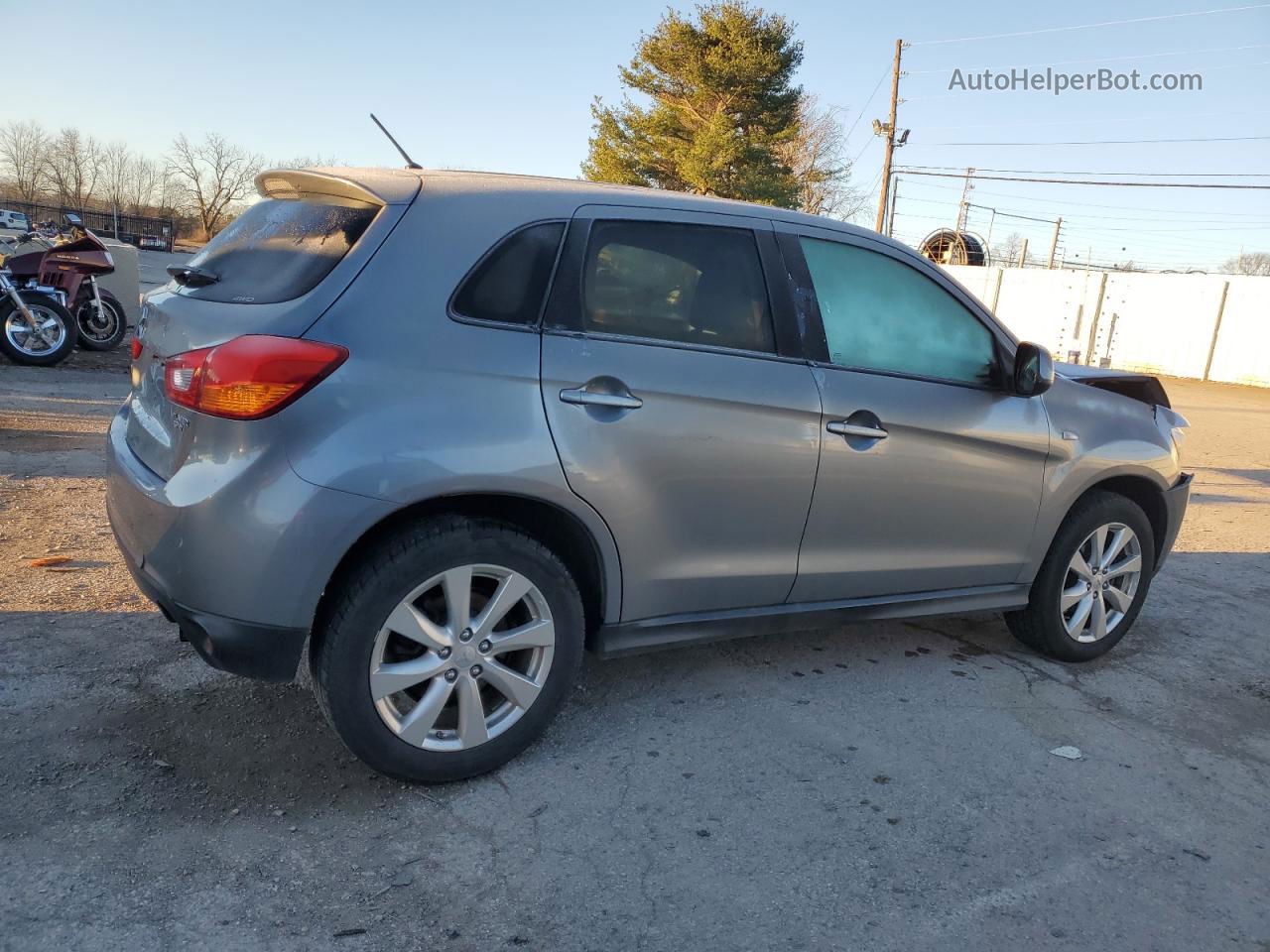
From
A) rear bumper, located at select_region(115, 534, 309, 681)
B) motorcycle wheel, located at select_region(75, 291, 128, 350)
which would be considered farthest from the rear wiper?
motorcycle wheel, located at select_region(75, 291, 128, 350)

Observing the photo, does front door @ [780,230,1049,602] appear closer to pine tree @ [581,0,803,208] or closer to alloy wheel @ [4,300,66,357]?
alloy wheel @ [4,300,66,357]

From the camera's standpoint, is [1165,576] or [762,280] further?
[1165,576]

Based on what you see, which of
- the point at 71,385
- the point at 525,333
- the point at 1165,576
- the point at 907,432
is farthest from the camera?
the point at 71,385

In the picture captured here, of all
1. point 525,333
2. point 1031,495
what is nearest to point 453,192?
point 525,333

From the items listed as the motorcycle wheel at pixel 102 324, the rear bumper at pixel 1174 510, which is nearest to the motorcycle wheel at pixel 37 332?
Answer: the motorcycle wheel at pixel 102 324

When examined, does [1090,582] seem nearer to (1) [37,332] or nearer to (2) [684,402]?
(2) [684,402]

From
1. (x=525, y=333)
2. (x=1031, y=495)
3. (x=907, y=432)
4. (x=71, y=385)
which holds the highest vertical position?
(x=525, y=333)

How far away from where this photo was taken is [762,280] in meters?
3.39

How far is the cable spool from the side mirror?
3667cm

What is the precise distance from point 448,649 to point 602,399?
862mm

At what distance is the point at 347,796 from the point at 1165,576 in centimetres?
514

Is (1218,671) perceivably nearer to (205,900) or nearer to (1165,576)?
(1165,576)

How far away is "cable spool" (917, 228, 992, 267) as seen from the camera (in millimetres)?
38625

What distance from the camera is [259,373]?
2531mm
